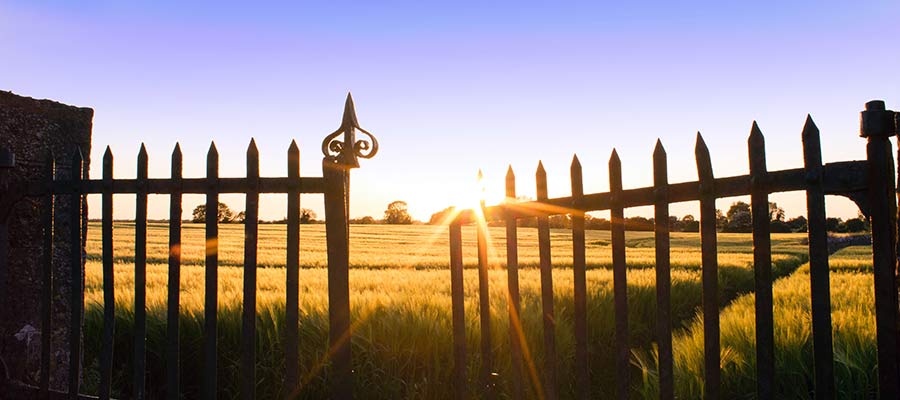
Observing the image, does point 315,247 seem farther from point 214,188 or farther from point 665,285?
point 665,285

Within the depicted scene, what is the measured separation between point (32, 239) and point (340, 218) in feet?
8.45

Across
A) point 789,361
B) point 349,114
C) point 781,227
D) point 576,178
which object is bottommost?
point 789,361

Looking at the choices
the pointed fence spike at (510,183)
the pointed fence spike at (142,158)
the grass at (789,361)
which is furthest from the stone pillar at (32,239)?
the grass at (789,361)

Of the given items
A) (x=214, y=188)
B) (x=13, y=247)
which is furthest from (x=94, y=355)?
(x=214, y=188)

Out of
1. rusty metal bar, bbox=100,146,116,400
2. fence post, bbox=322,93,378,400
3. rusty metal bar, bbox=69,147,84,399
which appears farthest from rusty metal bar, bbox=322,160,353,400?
rusty metal bar, bbox=69,147,84,399

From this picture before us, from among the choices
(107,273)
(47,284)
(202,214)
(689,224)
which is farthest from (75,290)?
(689,224)

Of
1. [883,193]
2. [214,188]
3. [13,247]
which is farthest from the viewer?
[13,247]

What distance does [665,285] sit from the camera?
9.04 ft

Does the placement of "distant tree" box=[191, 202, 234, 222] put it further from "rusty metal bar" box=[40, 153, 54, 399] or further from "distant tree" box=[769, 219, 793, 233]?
"distant tree" box=[769, 219, 793, 233]

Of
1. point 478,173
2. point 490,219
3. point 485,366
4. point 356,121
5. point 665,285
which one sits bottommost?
point 485,366

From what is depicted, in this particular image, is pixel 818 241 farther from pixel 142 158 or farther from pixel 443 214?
pixel 142 158

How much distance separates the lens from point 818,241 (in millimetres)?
2486

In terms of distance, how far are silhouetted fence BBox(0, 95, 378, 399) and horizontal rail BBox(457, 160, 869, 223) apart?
0.96 meters

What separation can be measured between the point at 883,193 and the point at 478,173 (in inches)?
73.6
